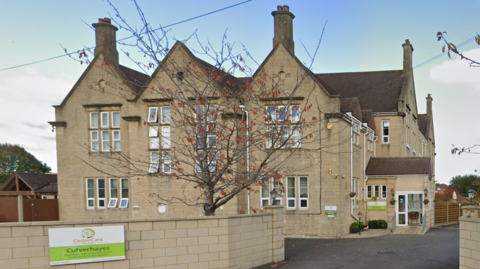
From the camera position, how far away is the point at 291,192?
82.1 ft

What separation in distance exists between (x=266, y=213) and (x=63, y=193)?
17.5 metres

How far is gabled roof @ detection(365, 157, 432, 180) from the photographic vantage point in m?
28.1

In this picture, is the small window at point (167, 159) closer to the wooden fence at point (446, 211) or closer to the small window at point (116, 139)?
the small window at point (116, 139)

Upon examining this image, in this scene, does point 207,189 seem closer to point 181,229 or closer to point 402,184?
point 181,229

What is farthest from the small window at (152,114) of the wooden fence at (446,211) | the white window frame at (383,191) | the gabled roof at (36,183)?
the wooden fence at (446,211)

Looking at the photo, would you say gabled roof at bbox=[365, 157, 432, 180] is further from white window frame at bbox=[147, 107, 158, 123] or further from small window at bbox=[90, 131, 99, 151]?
small window at bbox=[90, 131, 99, 151]

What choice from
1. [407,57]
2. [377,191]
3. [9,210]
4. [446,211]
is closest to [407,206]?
[377,191]

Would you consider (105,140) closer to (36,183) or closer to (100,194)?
(100,194)

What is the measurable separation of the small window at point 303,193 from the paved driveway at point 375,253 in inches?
93.0

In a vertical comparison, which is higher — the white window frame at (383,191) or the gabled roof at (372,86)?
the gabled roof at (372,86)

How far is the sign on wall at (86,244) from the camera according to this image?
440 inches

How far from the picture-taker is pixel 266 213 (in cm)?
1528

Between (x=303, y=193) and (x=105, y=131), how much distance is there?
12.8 metres

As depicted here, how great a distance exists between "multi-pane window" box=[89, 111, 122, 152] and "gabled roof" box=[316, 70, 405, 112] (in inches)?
734
